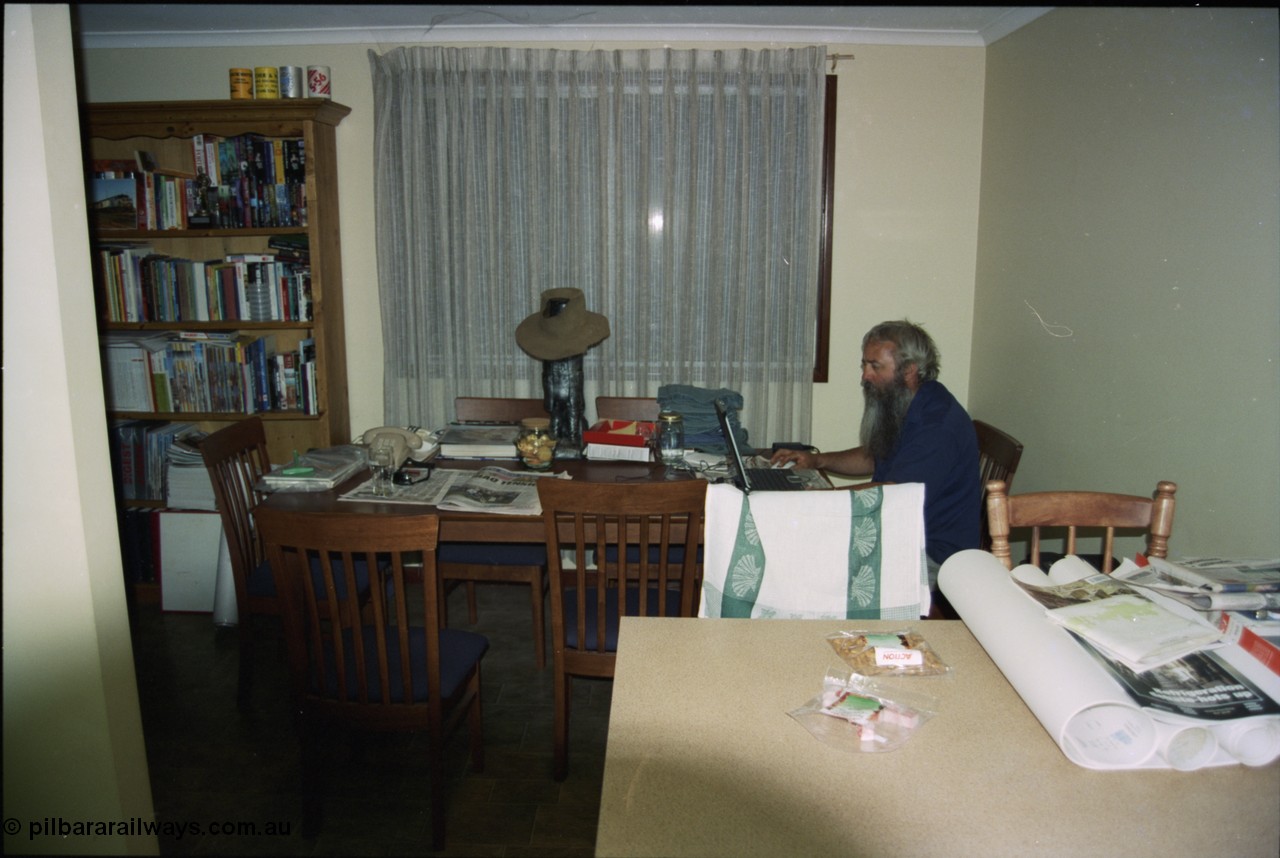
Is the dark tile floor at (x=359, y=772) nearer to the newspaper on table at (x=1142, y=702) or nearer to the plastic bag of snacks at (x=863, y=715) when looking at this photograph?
the plastic bag of snacks at (x=863, y=715)

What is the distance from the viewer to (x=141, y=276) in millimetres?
3592

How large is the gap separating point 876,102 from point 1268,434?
7.35ft

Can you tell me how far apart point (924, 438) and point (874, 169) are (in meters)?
1.75

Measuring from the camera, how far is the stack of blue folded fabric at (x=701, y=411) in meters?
3.08

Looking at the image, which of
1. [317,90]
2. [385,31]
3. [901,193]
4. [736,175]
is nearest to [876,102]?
[901,193]

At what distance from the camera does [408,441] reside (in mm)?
2938

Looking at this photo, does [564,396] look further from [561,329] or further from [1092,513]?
[1092,513]

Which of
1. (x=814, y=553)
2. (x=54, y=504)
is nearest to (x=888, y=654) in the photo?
(x=814, y=553)

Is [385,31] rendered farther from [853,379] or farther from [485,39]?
[853,379]

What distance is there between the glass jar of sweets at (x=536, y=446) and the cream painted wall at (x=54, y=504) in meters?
1.44

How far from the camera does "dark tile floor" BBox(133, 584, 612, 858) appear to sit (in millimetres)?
2127

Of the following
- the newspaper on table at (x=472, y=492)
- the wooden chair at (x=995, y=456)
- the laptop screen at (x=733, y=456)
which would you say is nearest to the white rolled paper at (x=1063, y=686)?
the laptop screen at (x=733, y=456)

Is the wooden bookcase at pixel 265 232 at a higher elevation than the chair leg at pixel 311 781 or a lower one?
higher

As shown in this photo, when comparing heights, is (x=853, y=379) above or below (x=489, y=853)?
above
